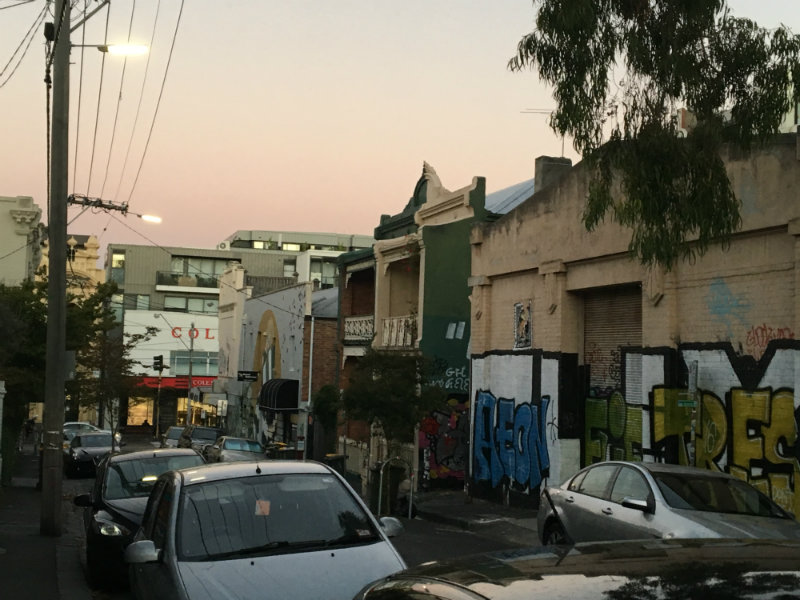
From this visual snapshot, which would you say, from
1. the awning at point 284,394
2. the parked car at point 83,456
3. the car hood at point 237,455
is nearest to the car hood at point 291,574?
the car hood at point 237,455

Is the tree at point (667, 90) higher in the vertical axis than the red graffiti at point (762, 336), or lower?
higher

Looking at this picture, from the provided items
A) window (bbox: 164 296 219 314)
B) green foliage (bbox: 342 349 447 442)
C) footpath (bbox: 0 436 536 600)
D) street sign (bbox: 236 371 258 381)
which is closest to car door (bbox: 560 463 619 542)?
footpath (bbox: 0 436 536 600)

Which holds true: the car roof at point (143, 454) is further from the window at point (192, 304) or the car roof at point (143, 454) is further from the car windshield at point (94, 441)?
the window at point (192, 304)

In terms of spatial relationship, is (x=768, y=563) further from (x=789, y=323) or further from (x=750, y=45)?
(x=789, y=323)

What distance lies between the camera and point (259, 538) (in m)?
7.11

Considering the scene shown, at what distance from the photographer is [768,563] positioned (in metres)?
3.24

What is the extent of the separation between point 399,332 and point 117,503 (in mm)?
20496

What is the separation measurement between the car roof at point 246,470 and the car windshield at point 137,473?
5493 millimetres

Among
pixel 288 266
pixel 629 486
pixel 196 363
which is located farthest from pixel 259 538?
pixel 288 266

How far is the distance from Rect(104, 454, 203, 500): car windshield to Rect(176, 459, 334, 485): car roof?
549 cm

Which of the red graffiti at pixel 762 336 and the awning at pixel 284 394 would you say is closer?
the red graffiti at pixel 762 336

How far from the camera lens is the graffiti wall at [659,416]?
15.6 metres

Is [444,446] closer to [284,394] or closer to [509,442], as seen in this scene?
[509,442]

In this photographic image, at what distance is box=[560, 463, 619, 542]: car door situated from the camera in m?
11.6
